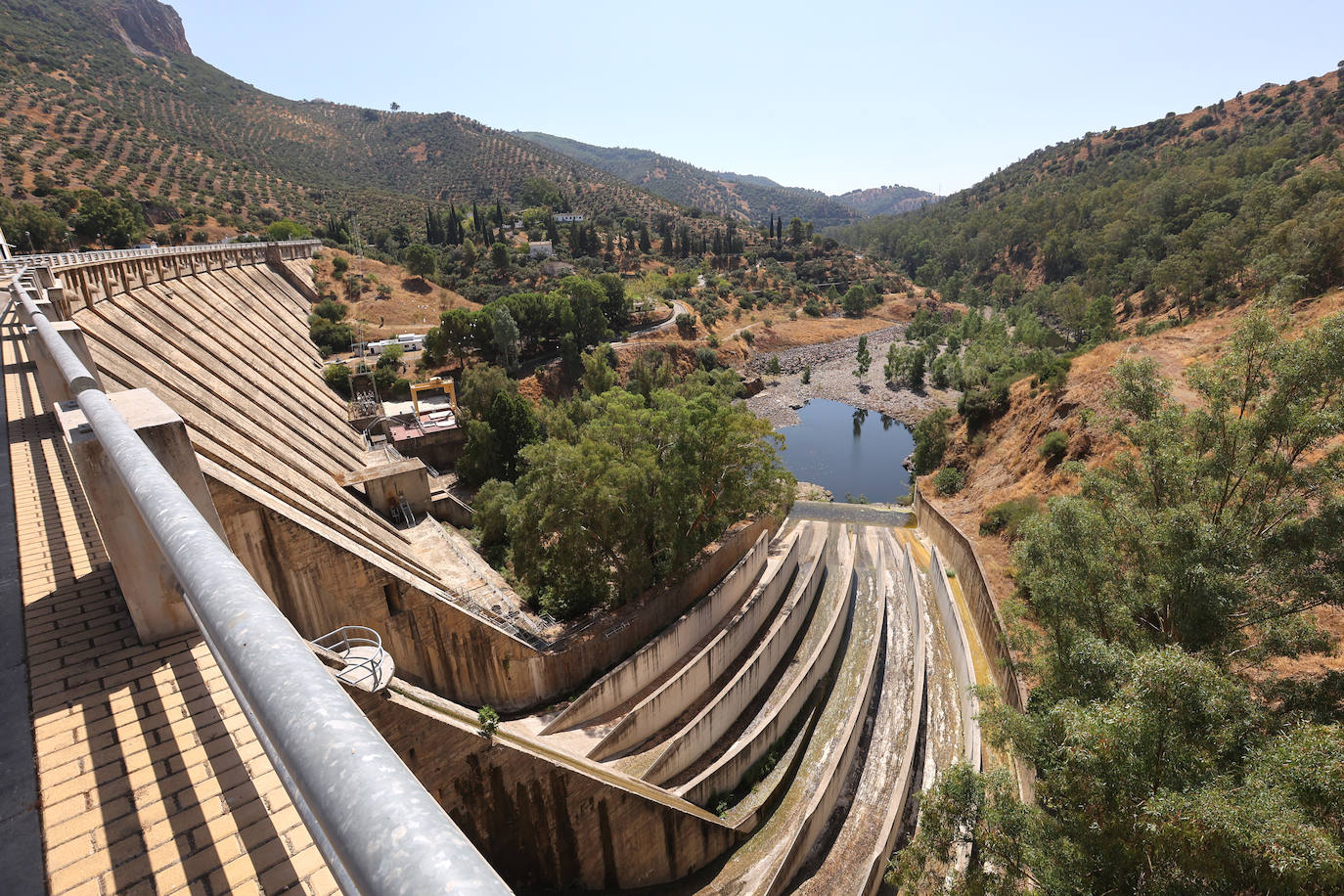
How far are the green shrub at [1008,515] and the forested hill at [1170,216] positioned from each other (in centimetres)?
1127

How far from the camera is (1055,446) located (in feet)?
91.8

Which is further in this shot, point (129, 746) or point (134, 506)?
point (134, 506)

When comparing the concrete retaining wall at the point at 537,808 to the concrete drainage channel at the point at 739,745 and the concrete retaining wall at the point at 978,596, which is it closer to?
the concrete drainage channel at the point at 739,745

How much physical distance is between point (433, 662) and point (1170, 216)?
89.7 m

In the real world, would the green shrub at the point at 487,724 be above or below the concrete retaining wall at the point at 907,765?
above

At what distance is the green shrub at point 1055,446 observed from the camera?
2784cm

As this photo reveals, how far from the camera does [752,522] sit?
25.3m

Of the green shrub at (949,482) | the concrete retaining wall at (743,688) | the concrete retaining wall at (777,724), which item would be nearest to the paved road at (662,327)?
the green shrub at (949,482)

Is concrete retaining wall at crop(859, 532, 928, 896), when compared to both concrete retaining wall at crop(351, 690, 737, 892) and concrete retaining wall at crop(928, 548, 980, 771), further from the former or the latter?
concrete retaining wall at crop(351, 690, 737, 892)

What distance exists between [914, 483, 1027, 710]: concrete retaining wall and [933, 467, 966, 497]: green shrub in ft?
9.76

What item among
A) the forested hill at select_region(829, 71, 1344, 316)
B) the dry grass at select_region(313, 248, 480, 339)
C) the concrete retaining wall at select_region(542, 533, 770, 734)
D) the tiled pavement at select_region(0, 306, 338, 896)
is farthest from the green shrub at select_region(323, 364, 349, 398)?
the forested hill at select_region(829, 71, 1344, 316)

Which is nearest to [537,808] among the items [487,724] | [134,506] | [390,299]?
[487,724]

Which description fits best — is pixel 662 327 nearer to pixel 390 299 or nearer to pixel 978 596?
pixel 390 299

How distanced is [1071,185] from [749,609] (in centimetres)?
12832
